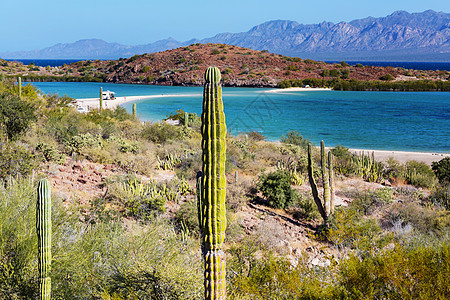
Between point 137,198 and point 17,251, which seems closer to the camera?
point 17,251

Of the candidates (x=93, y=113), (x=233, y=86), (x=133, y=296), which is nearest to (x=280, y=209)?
(x=133, y=296)

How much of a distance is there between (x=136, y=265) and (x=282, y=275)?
2079 mm

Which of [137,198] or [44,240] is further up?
[44,240]


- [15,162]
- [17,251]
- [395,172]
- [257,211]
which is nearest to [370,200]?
[257,211]

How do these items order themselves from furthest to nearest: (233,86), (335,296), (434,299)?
(233,86) → (335,296) → (434,299)

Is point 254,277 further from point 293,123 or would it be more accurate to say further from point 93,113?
point 293,123

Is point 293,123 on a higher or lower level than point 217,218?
lower

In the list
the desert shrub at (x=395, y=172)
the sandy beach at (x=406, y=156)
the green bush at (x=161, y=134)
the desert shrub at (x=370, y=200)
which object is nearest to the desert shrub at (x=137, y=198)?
the desert shrub at (x=370, y=200)

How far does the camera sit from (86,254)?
6.21 metres

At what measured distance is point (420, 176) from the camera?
49.0 feet

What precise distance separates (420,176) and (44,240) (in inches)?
538

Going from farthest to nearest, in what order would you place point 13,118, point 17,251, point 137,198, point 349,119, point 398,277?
point 349,119 < point 13,118 < point 137,198 < point 17,251 < point 398,277

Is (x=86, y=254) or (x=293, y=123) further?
(x=293, y=123)

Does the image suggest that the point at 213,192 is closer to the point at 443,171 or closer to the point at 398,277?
the point at 398,277
